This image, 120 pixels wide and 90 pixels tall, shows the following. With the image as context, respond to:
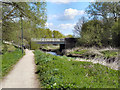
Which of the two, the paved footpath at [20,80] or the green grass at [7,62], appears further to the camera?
the green grass at [7,62]

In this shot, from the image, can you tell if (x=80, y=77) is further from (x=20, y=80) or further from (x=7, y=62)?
(x=7, y=62)

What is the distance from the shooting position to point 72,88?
13.3ft

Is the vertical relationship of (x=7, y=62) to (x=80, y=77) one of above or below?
below

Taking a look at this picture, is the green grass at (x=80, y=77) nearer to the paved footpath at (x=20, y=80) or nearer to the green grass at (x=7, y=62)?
the paved footpath at (x=20, y=80)

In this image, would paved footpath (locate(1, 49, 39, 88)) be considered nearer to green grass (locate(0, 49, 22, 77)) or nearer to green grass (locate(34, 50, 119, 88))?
green grass (locate(34, 50, 119, 88))

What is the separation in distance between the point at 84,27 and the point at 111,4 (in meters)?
13.2

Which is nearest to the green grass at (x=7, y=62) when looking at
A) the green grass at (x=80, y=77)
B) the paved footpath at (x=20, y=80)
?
the paved footpath at (x=20, y=80)

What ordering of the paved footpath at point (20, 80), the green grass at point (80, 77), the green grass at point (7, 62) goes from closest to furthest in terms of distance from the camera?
1. the green grass at point (80, 77)
2. the paved footpath at point (20, 80)
3. the green grass at point (7, 62)

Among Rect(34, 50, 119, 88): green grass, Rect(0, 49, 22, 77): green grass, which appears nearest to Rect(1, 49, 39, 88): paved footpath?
Rect(34, 50, 119, 88): green grass

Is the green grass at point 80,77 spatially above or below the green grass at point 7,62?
above

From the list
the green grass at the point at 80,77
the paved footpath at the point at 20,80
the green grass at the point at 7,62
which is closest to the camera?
the green grass at the point at 80,77

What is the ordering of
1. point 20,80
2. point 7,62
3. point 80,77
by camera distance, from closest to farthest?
point 80,77 < point 20,80 < point 7,62

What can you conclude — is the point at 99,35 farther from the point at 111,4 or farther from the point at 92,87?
the point at 92,87

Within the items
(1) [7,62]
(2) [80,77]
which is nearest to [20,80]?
(2) [80,77]
